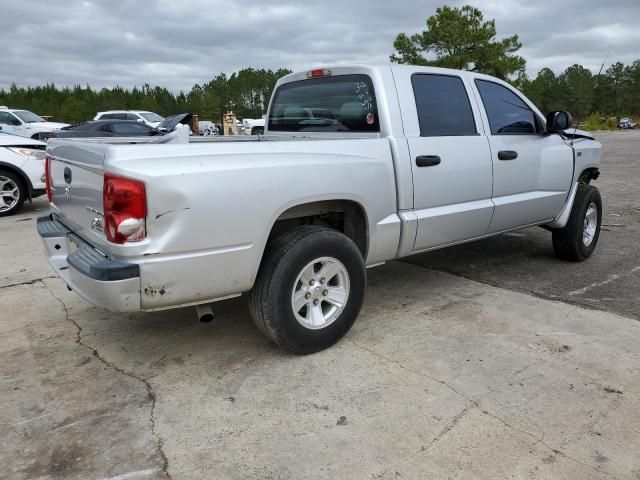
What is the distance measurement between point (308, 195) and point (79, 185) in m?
1.34

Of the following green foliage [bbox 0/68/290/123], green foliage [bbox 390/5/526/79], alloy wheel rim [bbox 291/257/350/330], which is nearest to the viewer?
alloy wheel rim [bbox 291/257/350/330]

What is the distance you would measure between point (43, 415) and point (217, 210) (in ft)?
4.55

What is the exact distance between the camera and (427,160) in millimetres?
3773

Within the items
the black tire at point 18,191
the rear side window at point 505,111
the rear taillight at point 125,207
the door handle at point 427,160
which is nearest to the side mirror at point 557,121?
the rear side window at point 505,111

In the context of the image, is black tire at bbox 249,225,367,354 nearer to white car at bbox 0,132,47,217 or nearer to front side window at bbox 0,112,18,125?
white car at bbox 0,132,47,217

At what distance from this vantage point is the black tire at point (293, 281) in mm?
3104

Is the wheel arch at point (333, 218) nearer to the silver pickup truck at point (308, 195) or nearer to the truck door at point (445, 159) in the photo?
the silver pickup truck at point (308, 195)

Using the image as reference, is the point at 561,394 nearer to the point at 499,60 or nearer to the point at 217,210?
the point at 217,210

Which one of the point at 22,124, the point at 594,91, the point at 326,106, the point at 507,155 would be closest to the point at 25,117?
the point at 22,124

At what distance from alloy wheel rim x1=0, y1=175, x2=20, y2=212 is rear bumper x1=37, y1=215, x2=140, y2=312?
234 inches

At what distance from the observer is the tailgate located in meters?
2.87

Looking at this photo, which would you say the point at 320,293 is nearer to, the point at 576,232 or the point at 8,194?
the point at 576,232

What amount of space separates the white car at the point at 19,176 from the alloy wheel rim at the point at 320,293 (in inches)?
263

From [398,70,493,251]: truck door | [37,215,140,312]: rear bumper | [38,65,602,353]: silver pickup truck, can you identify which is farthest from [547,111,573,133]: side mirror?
[37,215,140,312]: rear bumper
